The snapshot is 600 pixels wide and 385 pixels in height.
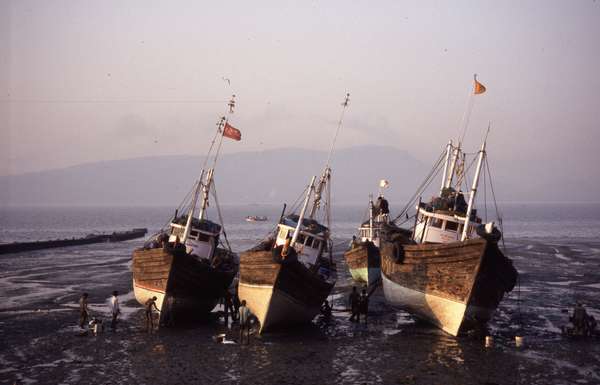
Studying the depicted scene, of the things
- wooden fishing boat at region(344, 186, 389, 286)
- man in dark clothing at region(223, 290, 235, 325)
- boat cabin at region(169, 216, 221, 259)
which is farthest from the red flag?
wooden fishing boat at region(344, 186, 389, 286)

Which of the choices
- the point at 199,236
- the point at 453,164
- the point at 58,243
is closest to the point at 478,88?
the point at 453,164

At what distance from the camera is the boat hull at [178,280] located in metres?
29.8

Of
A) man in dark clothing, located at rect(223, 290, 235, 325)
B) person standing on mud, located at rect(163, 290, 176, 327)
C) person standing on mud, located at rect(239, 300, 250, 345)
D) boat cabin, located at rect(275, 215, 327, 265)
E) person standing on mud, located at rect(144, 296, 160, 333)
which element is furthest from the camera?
boat cabin, located at rect(275, 215, 327, 265)

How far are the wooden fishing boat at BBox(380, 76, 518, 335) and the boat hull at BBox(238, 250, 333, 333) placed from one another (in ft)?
13.8

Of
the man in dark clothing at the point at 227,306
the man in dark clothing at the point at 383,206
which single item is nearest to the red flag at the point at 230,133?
the man in dark clothing at the point at 227,306

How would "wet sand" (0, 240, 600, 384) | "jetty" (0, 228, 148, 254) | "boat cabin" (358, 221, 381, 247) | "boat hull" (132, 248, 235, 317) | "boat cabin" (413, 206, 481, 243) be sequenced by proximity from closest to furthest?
"wet sand" (0, 240, 600, 384)
"boat hull" (132, 248, 235, 317)
"boat cabin" (413, 206, 481, 243)
"boat cabin" (358, 221, 381, 247)
"jetty" (0, 228, 148, 254)

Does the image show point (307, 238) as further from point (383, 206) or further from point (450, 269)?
point (383, 206)

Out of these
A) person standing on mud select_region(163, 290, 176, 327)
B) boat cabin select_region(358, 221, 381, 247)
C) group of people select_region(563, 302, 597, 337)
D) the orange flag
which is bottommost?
person standing on mud select_region(163, 290, 176, 327)

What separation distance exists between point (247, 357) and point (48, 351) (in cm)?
827

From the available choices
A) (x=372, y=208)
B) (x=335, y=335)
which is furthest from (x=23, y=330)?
(x=372, y=208)

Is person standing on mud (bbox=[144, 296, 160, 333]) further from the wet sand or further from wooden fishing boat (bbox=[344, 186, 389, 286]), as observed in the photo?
wooden fishing boat (bbox=[344, 186, 389, 286])

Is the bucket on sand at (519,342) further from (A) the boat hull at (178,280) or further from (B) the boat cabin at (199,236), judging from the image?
(B) the boat cabin at (199,236)

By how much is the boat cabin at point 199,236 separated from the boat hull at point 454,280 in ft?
35.9

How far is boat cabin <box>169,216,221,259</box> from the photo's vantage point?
34844mm
